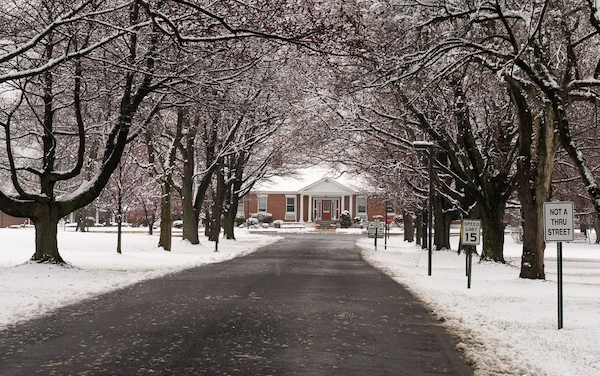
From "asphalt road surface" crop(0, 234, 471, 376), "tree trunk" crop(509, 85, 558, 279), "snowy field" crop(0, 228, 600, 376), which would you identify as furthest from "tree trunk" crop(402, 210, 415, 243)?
"asphalt road surface" crop(0, 234, 471, 376)

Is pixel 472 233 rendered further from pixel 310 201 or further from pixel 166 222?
pixel 310 201

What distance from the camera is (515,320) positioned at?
11.7 metres

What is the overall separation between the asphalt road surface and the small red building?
244 ft

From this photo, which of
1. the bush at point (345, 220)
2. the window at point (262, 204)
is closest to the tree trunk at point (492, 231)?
the bush at point (345, 220)

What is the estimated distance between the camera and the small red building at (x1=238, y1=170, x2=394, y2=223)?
3561 inches

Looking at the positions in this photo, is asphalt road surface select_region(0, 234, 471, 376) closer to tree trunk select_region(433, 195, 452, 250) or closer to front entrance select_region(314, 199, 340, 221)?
tree trunk select_region(433, 195, 452, 250)

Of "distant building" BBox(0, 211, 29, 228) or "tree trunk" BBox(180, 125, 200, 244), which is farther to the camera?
"distant building" BBox(0, 211, 29, 228)

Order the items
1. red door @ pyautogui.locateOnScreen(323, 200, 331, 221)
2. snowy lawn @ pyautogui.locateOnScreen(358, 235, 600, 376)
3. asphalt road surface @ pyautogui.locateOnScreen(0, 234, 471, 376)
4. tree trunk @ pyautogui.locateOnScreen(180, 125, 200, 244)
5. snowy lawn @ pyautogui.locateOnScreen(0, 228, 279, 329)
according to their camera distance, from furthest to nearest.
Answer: red door @ pyautogui.locateOnScreen(323, 200, 331, 221) < tree trunk @ pyautogui.locateOnScreen(180, 125, 200, 244) < snowy lawn @ pyautogui.locateOnScreen(0, 228, 279, 329) < snowy lawn @ pyautogui.locateOnScreen(358, 235, 600, 376) < asphalt road surface @ pyautogui.locateOnScreen(0, 234, 471, 376)

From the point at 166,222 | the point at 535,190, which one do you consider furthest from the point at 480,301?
the point at 166,222

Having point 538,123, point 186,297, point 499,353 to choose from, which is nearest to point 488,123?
point 538,123

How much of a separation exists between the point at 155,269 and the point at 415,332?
43.9 feet

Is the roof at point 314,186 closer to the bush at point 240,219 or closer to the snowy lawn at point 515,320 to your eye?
the bush at point 240,219

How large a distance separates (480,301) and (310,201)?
255 ft

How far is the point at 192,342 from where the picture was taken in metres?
8.97
